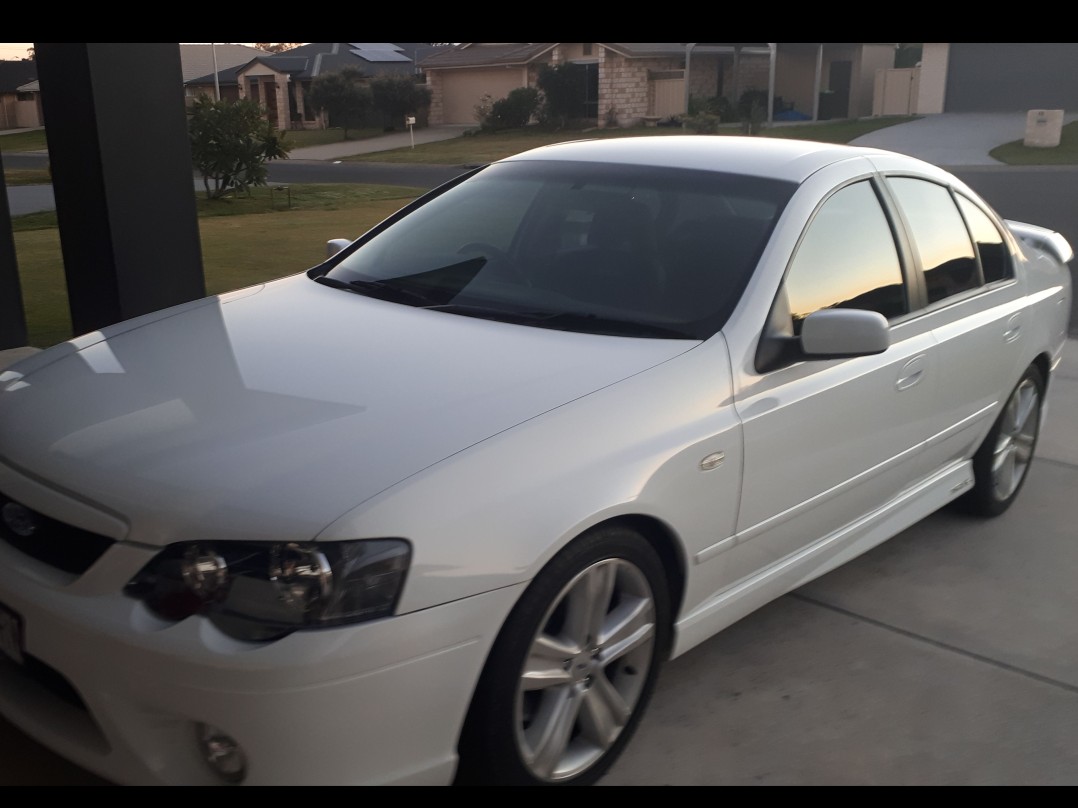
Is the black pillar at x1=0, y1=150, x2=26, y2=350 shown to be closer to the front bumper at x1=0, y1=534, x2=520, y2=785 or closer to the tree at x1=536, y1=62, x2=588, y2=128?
the front bumper at x1=0, y1=534, x2=520, y2=785

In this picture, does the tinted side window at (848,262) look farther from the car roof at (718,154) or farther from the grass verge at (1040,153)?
the grass verge at (1040,153)

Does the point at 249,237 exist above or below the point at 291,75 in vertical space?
below

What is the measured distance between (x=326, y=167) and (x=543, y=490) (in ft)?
91.6

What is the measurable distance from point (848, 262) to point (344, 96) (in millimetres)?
38578

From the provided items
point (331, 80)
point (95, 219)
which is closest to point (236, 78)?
point (331, 80)

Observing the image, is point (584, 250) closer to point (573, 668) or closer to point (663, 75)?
point (573, 668)

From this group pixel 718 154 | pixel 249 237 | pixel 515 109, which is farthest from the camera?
pixel 515 109

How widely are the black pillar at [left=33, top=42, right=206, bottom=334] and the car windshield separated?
1881 millimetres

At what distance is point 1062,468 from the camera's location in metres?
5.72

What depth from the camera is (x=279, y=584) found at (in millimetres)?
2273

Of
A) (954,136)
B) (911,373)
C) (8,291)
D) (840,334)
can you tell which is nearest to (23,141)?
(954,136)

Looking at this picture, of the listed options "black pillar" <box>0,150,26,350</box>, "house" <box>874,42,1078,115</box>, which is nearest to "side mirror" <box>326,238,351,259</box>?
"black pillar" <box>0,150,26,350</box>

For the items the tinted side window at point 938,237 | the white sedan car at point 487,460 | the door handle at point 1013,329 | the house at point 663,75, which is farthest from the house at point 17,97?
the door handle at point 1013,329
